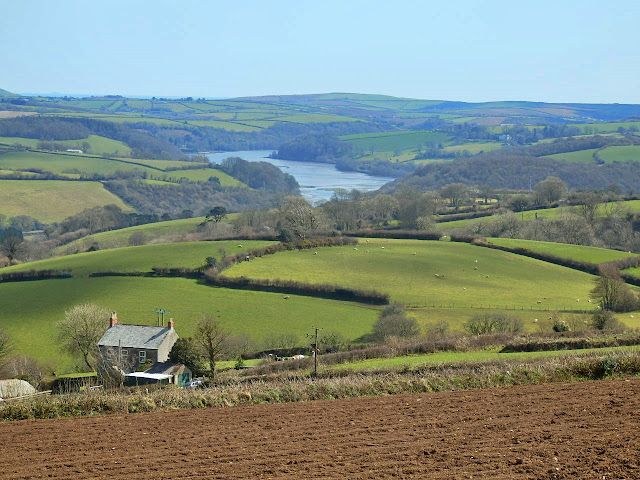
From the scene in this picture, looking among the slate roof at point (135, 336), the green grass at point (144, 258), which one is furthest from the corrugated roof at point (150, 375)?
the green grass at point (144, 258)

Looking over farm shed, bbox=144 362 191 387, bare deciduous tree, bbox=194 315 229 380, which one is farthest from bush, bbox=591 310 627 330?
farm shed, bbox=144 362 191 387

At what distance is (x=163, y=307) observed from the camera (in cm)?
6016

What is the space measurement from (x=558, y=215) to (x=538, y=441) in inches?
3573

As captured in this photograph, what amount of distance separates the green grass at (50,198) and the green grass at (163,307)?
74.8 metres

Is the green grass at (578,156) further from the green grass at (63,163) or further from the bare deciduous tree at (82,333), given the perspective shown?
the bare deciduous tree at (82,333)

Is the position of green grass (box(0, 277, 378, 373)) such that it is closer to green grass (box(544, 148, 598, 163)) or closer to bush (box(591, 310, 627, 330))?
bush (box(591, 310, 627, 330))

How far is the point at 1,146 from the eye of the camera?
651 feet

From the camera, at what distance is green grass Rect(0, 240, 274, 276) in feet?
239

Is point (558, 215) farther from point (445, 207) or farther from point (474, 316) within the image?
point (474, 316)

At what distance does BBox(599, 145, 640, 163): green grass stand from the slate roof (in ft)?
507

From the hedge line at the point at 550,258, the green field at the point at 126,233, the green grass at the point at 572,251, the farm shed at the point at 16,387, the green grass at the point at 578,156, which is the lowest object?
the green field at the point at 126,233

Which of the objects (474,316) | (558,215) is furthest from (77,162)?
(474,316)

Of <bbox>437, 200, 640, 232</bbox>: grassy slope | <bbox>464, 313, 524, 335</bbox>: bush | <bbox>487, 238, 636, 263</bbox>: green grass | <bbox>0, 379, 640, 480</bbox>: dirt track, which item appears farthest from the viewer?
<bbox>437, 200, 640, 232</bbox>: grassy slope

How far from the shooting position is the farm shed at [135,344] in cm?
4669
